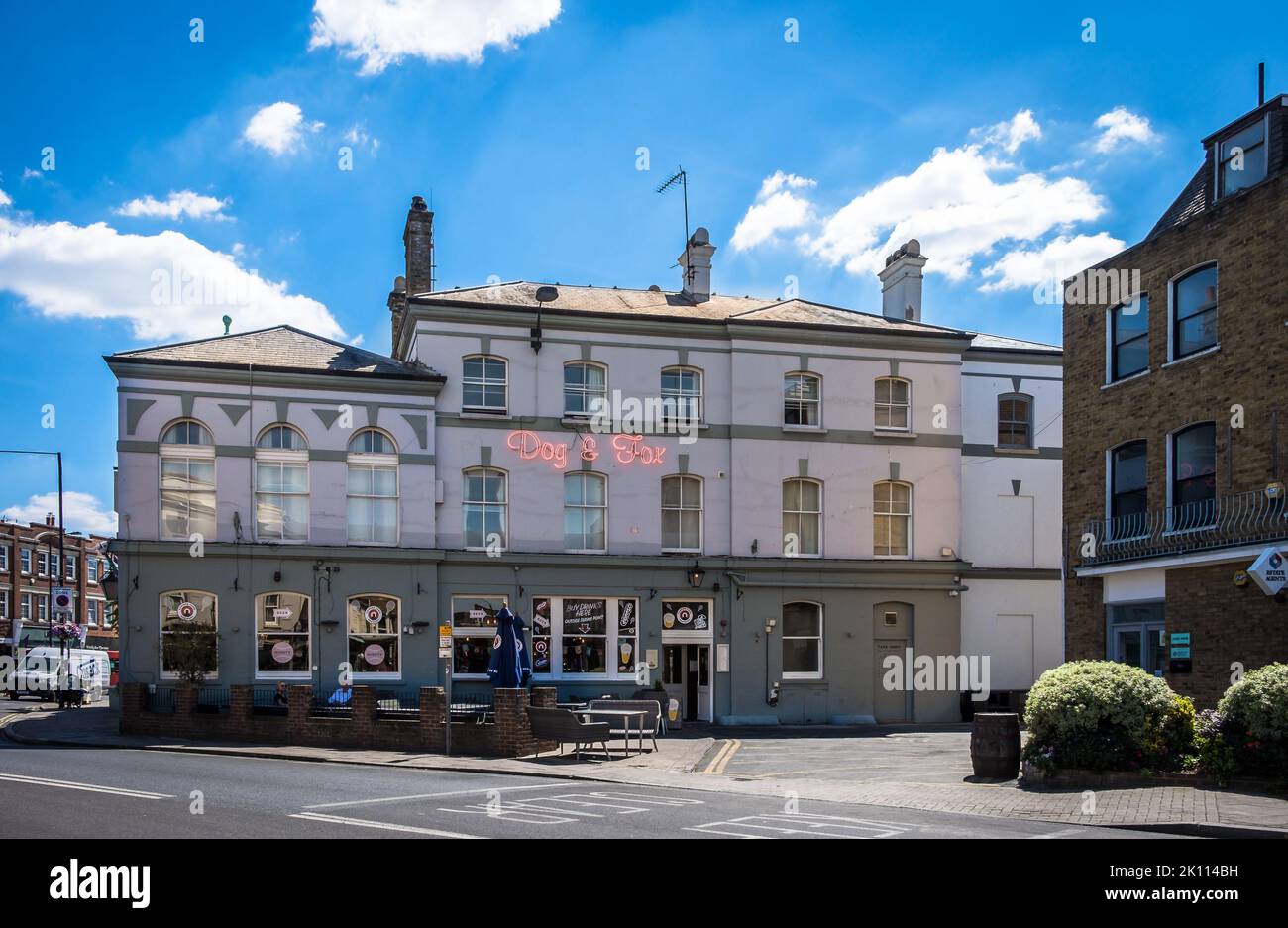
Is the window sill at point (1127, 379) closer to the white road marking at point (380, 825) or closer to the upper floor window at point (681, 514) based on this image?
the upper floor window at point (681, 514)

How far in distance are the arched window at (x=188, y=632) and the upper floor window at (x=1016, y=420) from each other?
22357 mm

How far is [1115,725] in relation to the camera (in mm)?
16297

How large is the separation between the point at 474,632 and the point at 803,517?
30.9 feet

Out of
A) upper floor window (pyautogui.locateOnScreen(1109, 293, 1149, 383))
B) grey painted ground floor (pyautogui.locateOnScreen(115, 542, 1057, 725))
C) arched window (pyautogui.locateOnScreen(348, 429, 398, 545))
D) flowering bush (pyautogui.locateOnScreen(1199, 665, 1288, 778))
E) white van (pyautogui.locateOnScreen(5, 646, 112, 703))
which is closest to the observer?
flowering bush (pyautogui.locateOnScreen(1199, 665, 1288, 778))

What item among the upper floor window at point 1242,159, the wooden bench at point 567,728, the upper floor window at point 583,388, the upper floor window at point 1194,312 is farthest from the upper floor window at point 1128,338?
the upper floor window at point 583,388

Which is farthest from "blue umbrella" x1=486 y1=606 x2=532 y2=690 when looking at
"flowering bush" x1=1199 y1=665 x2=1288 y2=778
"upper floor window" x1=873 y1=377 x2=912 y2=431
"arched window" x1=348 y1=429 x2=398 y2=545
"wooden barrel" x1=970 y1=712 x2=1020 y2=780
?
"flowering bush" x1=1199 y1=665 x2=1288 y2=778

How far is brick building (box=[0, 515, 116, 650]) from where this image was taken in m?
72.1

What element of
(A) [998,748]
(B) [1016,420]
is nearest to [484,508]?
(B) [1016,420]

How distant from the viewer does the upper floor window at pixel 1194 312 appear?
21656 mm

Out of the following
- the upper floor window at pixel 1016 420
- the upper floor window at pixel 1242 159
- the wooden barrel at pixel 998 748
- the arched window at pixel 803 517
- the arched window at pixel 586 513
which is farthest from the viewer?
the upper floor window at pixel 1016 420

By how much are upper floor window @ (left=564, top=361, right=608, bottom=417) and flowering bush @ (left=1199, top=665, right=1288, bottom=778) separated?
18544mm

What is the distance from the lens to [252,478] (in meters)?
28.8

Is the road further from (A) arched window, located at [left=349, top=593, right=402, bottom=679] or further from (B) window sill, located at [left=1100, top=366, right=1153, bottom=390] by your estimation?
(B) window sill, located at [left=1100, top=366, right=1153, bottom=390]

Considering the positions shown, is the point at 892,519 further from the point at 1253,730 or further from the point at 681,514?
the point at 1253,730
